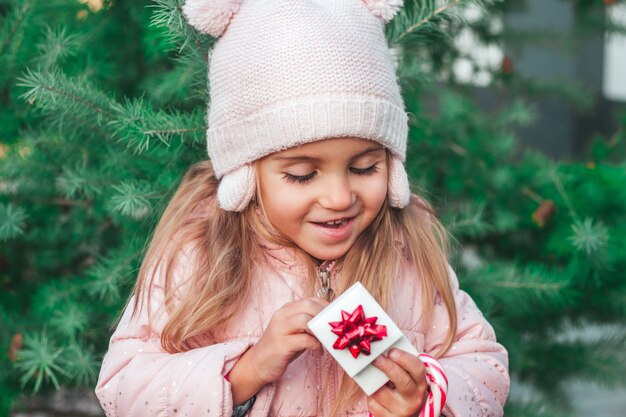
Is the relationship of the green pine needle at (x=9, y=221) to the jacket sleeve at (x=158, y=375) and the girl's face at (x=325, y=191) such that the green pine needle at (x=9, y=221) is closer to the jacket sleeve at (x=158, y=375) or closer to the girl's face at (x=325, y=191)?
the jacket sleeve at (x=158, y=375)

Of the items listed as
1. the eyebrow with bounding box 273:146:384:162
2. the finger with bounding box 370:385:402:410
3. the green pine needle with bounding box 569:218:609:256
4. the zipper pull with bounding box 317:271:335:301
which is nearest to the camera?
the finger with bounding box 370:385:402:410

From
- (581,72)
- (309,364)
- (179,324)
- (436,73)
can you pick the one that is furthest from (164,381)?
(581,72)

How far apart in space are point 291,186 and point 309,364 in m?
0.42

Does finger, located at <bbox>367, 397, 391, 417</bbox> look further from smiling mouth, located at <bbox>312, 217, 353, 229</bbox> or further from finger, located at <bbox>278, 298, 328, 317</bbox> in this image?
smiling mouth, located at <bbox>312, 217, 353, 229</bbox>

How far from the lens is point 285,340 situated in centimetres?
154

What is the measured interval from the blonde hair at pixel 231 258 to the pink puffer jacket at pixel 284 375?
0.09 feet

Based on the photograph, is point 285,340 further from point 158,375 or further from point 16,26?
point 16,26

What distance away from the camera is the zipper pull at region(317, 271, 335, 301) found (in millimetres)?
1808

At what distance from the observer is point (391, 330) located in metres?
1.50

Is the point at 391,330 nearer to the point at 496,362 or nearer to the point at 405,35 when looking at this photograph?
the point at 496,362

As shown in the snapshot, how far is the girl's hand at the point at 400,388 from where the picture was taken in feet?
4.96

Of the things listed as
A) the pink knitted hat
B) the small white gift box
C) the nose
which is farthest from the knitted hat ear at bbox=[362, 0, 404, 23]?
the small white gift box

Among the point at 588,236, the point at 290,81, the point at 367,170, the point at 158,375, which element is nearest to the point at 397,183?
the point at 367,170

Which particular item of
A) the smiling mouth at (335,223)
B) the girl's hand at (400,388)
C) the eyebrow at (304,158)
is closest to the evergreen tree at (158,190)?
the eyebrow at (304,158)
